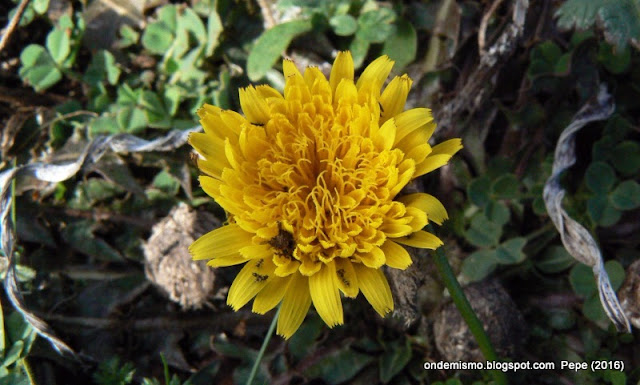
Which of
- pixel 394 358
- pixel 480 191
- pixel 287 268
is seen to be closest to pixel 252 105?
pixel 287 268

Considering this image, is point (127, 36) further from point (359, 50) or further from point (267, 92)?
point (267, 92)

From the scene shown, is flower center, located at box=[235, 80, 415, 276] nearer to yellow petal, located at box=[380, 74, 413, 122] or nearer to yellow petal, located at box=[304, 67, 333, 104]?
yellow petal, located at box=[304, 67, 333, 104]

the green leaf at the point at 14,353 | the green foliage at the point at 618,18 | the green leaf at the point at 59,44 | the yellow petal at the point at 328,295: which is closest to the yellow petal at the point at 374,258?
the yellow petal at the point at 328,295

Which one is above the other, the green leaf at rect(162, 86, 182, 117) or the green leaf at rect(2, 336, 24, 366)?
the green leaf at rect(162, 86, 182, 117)

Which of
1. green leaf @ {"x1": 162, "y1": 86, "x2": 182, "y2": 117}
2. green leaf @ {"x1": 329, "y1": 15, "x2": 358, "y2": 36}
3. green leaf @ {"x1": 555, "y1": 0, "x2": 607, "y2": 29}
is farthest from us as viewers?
green leaf @ {"x1": 162, "y1": 86, "x2": 182, "y2": 117}

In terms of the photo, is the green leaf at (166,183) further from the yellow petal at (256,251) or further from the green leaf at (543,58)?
the green leaf at (543,58)

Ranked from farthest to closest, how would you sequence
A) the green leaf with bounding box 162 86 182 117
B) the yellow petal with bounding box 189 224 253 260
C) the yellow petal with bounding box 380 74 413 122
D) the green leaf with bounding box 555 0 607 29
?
the green leaf with bounding box 162 86 182 117 → the green leaf with bounding box 555 0 607 29 → the yellow petal with bounding box 380 74 413 122 → the yellow petal with bounding box 189 224 253 260

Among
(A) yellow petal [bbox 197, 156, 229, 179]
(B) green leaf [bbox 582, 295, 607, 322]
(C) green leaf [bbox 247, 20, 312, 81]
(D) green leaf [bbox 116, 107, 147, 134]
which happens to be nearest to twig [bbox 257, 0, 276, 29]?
(C) green leaf [bbox 247, 20, 312, 81]

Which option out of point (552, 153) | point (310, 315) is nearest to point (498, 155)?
point (552, 153)

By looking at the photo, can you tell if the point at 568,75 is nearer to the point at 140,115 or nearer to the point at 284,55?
the point at 284,55

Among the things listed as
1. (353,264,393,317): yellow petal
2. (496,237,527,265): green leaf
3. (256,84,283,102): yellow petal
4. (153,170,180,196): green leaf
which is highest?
(256,84,283,102): yellow petal
